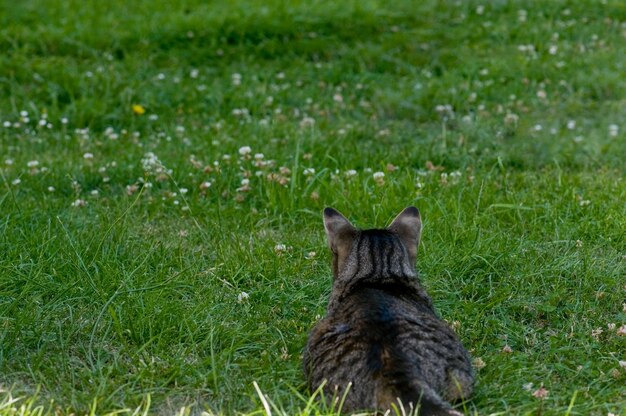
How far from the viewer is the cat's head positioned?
4.58m

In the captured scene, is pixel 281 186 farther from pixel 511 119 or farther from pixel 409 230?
pixel 511 119

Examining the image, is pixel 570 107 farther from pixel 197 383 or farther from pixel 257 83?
pixel 197 383

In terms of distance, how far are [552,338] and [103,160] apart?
4.14 m

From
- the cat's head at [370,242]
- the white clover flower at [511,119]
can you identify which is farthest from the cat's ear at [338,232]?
the white clover flower at [511,119]

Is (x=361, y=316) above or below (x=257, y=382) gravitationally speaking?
above

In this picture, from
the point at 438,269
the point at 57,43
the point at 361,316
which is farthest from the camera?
the point at 57,43

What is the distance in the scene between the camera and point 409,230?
4.84 meters

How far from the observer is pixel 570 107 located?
898 cm

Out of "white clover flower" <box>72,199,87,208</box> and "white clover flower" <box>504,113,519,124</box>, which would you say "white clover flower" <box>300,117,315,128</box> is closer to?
"white clover flower" <box>504,113,519,124</box>

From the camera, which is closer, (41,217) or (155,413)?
(155,413)

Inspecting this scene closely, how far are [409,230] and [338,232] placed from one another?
15.4 inches

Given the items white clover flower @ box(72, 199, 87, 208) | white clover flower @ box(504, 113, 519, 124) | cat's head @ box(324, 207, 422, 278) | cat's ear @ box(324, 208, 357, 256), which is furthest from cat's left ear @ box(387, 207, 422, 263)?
white clover flower @ box(504, 113, 519, 124)

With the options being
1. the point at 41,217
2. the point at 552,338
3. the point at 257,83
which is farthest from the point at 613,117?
the point at 41,217

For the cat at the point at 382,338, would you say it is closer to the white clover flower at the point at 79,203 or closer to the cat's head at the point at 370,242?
the cat's head at the point at 370,242
